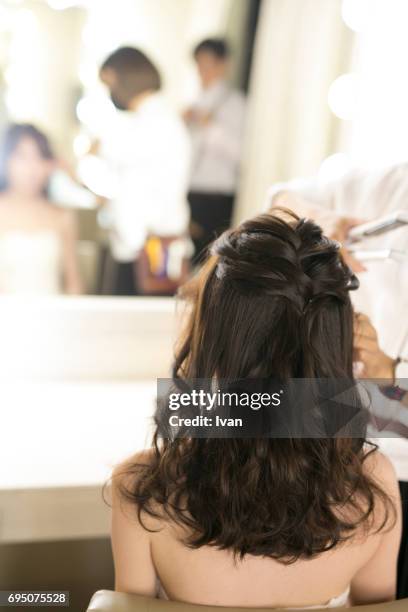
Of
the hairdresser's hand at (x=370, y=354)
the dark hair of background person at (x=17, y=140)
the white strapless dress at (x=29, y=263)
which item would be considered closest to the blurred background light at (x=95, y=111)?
the dark hair of background person at (x=17, y=140)

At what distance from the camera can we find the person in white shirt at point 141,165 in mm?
1997

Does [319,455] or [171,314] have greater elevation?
[319,455]

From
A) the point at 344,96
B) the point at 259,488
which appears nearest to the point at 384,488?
the point at 259,488

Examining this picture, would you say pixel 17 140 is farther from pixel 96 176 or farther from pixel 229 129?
pixel 229 129

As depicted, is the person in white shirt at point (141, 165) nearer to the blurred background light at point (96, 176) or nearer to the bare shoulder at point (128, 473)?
the blurred background light at point (96, 176)

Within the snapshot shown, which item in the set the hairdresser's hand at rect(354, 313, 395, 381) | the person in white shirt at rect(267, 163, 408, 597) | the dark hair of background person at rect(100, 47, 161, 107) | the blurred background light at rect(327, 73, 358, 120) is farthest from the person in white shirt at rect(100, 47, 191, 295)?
the hairdresser's hand at rect(354, 313, 395, 381)

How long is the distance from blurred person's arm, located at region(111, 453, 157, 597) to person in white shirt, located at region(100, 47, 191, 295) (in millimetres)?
1440

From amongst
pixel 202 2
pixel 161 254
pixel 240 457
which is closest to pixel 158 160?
pixel 161 254

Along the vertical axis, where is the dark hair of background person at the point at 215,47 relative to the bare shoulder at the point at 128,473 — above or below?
above

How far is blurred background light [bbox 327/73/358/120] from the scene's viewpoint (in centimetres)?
214

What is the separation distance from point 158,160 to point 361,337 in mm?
1362

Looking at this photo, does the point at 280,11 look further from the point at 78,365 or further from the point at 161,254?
the point at 78,365

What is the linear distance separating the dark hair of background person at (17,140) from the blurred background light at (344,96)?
965 millimetres

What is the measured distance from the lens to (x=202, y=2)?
1.98 metres
